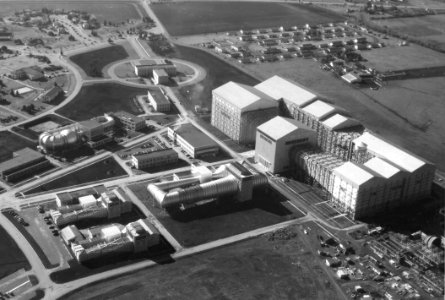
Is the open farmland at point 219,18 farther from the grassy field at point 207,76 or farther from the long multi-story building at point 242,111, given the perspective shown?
the long multi-story building at point 242,111

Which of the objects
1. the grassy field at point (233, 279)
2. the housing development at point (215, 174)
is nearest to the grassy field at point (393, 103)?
the housing development at point (215, 174)

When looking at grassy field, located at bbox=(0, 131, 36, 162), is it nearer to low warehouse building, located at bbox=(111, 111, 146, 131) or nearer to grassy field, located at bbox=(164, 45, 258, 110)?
low warehouse building, located at bbox=(111, 111, 146, 131)

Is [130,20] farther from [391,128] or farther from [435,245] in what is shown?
[435,245]

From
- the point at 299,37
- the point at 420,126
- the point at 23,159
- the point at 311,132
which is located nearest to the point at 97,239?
the point at 23,159

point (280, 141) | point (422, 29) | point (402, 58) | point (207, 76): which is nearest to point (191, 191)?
point (280, 141)

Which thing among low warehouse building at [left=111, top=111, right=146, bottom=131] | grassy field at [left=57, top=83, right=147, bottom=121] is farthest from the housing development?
grassy field at [left=57, top=83, right=147, bottom=121]

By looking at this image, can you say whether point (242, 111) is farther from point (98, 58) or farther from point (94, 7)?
point (94, 7)
